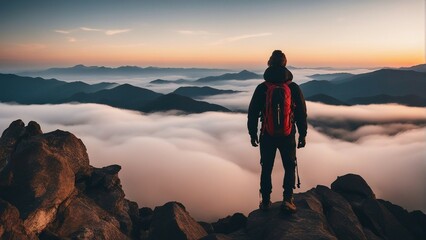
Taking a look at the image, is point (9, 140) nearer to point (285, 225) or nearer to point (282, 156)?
point (282, 156)

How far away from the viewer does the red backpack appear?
9.63 m

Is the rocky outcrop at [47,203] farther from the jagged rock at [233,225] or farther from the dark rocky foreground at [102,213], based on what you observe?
the jagged rock at [233,225]

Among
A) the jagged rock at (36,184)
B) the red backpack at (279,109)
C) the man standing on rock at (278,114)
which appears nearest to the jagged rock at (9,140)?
the jagged rock at (36,184)

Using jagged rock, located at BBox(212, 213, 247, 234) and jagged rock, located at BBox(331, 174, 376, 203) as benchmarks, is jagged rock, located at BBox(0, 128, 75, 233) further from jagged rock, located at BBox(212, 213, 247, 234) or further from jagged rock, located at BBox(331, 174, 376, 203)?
jagged rock, located at BBox(331, 174, 376, 203)

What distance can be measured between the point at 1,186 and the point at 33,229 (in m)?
2.45

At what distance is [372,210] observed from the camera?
1733 centimetres

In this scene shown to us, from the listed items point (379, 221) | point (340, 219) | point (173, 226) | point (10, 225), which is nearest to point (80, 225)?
point (10, 225)

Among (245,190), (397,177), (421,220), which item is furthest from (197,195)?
(421,220)

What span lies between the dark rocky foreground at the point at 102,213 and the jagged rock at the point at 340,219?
0.04 meters

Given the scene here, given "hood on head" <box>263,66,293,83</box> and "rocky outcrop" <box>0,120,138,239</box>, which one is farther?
"rocky outcrop" <box>0,120,138,239</box>

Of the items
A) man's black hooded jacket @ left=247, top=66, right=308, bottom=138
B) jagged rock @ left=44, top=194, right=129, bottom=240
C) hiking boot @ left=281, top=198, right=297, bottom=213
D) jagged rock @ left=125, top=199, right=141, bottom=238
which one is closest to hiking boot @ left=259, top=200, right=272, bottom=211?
hiking boot @ left=281, top=198, right=297, bottom=213

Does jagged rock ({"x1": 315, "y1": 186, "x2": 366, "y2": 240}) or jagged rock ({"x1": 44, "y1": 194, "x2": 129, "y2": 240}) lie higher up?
jagged rock ({"x1": 44, "y1": 194, "x2": 129, "y2": 240})

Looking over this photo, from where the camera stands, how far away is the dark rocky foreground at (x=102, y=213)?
10.1m

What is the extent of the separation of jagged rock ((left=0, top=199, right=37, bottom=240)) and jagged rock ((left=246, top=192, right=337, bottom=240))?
6.88m
